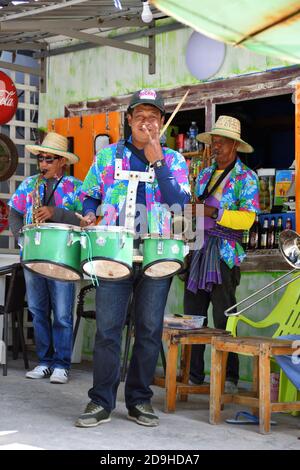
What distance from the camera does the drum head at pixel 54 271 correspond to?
446cm

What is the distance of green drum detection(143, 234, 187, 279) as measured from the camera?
452cm

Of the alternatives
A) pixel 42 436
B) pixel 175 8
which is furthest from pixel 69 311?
pixel 175 8

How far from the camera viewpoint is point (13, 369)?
23.2ft

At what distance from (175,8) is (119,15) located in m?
4.33

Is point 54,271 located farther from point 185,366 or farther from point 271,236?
point 271,236

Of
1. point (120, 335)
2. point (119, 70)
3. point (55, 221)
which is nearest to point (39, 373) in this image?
point (55, 221)

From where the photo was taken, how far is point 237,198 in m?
6.14

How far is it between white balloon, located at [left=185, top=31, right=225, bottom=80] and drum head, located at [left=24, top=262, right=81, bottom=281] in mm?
3018

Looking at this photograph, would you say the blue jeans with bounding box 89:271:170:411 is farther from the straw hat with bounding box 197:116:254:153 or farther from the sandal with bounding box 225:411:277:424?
the straw hat with bounding box 197:116:254:153

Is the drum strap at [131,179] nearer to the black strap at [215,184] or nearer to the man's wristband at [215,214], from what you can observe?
the man's wristband at [215,214]

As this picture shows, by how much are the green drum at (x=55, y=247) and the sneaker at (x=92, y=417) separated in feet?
2.59

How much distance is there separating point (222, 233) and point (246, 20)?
297 cm

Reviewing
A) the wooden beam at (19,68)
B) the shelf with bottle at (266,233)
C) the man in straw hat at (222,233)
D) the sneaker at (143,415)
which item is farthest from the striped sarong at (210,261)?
the wooden beam at (19,68)
